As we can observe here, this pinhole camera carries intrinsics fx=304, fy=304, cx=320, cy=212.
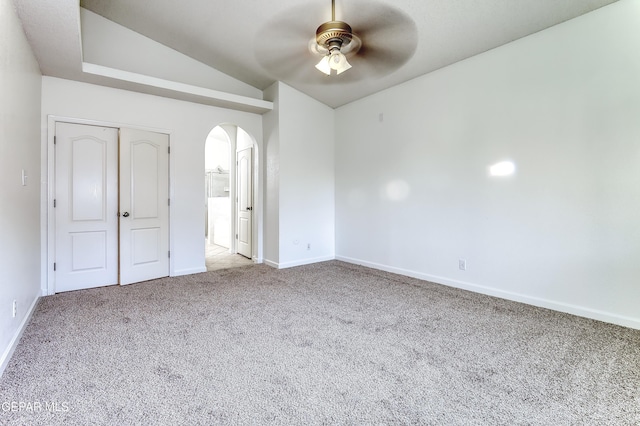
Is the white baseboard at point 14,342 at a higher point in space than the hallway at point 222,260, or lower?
lower

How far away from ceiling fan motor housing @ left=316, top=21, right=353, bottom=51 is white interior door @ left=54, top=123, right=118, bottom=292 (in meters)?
3.08

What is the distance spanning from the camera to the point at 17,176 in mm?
2525

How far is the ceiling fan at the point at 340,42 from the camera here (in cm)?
286

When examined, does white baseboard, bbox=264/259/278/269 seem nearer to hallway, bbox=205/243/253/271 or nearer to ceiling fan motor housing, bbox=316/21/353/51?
hallway, bbox=205/243/253/271

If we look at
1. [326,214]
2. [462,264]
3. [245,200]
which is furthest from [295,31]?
[462,264]

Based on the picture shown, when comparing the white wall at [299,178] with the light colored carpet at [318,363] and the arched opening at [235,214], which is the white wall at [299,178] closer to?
the arched opening at [235,214]

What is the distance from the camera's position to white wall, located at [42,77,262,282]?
3945mm

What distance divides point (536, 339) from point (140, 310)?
363 cm

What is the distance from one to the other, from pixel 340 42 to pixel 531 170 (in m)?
2.36

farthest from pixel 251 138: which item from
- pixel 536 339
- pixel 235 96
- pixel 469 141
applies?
pixel 536 339

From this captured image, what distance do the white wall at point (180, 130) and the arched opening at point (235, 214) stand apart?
0.62 m

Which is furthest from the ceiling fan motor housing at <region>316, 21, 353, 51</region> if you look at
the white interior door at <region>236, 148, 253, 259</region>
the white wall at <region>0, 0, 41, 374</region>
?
the white interior door at <region>236, 148, 253, 259</region>

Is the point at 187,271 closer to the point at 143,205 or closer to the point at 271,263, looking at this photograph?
the point at 143,205

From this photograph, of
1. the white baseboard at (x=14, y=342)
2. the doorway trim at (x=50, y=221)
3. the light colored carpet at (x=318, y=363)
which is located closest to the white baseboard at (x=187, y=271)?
the light colored carpet at (x=318, y=363)
